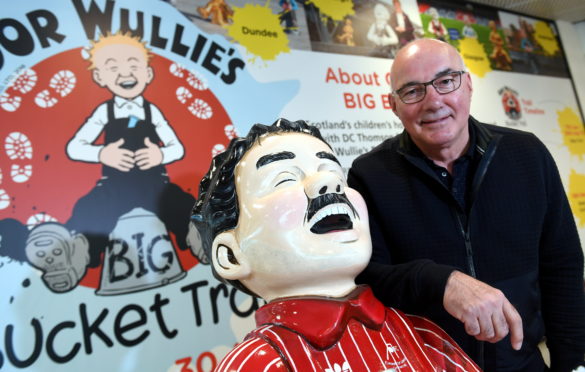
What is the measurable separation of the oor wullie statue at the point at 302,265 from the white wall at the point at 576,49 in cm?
314

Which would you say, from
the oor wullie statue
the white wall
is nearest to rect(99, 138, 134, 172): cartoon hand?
the oor wullie statue

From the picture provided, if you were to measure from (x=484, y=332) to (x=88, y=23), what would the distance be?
5.07ft

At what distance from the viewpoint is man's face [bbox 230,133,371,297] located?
833 mm

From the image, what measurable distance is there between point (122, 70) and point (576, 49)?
344 centimetres

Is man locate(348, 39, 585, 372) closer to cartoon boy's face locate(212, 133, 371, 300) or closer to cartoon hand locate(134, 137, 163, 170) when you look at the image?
cartoon boy's face locate(212, 133, 371, 300)

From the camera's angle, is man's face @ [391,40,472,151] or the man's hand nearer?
the man's hand

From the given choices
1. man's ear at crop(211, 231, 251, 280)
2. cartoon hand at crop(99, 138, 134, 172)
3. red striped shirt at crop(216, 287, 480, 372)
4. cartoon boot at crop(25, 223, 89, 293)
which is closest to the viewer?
red striped shirt at crop(216, 287, 480, 372)

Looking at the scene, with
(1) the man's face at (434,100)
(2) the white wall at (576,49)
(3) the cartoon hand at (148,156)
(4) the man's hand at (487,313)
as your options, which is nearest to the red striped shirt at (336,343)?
(4) the man's hand at (487,313)

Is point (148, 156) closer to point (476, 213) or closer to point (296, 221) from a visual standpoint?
point (296, 221)

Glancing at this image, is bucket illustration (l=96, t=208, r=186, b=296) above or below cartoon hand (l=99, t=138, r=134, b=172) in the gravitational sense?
below

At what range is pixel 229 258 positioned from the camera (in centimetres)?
92

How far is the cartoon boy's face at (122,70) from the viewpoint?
148cm

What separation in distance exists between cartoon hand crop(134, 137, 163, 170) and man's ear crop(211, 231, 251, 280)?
2.21 feet

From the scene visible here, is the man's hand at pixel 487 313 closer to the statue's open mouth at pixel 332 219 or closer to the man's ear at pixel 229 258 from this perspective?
the statue's open mouth at pixel 332 219
